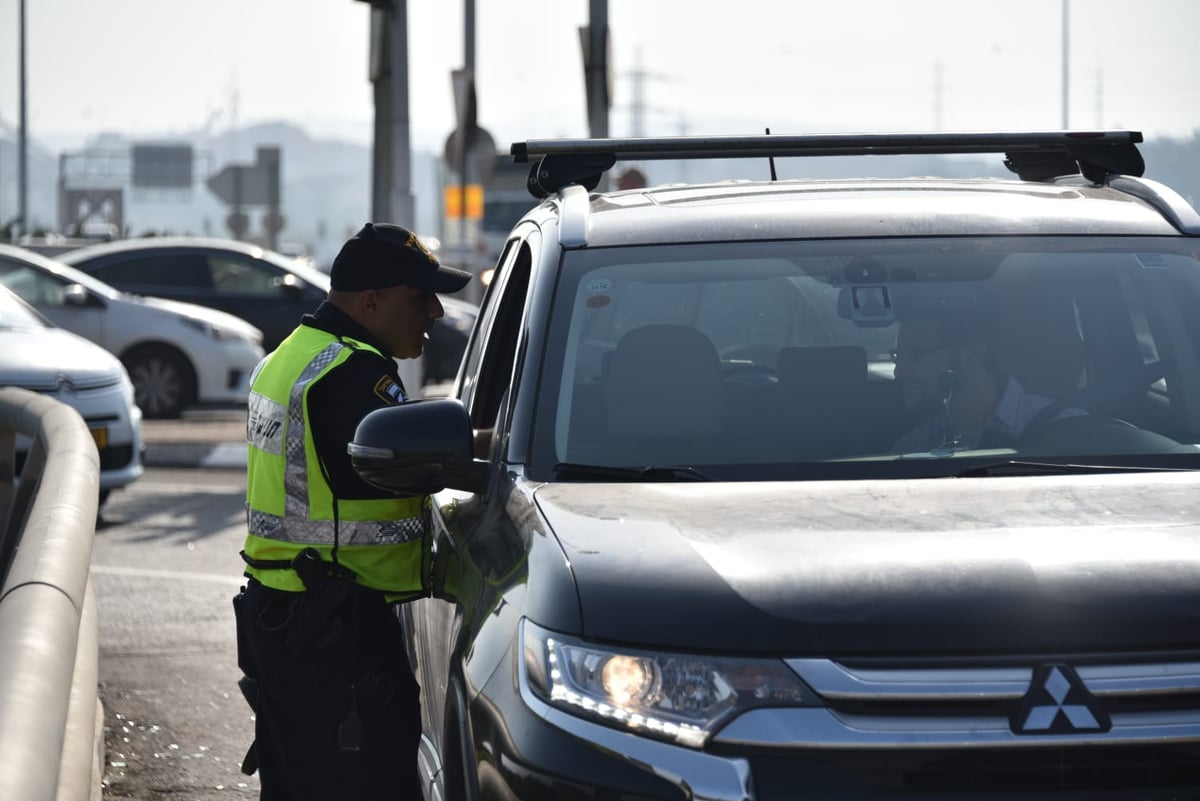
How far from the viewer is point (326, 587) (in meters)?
4.18

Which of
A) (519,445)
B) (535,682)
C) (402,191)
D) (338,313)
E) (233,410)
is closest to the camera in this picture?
(535,682)

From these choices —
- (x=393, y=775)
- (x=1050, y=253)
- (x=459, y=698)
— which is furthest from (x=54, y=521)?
(x=1050, y=253)

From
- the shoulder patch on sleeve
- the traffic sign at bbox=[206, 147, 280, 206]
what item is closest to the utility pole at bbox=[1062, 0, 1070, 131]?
the traffic sign at bbox=[206, 147, 280, 206]

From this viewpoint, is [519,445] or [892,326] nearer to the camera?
[519,445]

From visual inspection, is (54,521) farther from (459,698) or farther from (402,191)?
(402,191)

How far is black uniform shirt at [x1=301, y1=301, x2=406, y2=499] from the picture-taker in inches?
167

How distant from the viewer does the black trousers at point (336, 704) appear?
418cm

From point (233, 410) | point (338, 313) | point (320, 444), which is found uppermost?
point (338, 313)

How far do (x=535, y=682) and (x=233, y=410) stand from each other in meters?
19.0

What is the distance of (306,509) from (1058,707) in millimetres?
1916

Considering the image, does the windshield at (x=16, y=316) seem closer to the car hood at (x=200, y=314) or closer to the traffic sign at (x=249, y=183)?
the car hood at (x=200, y=314)

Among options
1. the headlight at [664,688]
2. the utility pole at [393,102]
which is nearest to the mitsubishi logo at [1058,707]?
the headlight at [664,688]

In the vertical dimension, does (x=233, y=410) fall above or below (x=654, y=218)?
below

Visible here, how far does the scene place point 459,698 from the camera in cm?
352
